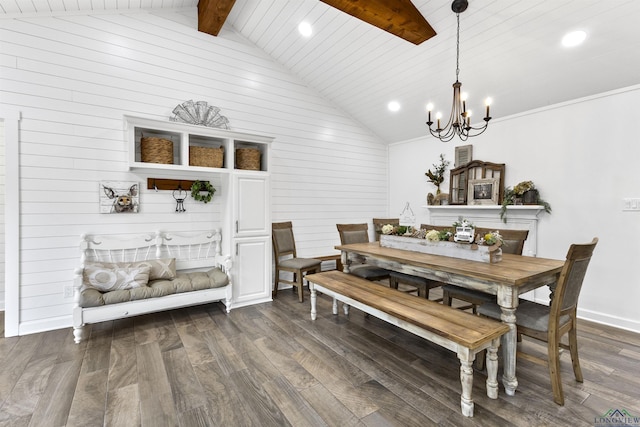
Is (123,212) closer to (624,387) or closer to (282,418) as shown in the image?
(282,418)

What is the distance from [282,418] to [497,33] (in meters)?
3.94

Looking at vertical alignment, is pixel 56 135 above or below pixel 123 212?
above

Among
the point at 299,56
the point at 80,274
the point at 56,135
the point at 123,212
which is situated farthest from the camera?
the point at 299,56

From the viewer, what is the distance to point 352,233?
423cm

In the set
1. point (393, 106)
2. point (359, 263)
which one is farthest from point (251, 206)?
point (393, 106)

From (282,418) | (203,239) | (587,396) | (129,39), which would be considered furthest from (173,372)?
(129,39)

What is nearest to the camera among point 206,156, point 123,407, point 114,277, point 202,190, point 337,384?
point 123,407

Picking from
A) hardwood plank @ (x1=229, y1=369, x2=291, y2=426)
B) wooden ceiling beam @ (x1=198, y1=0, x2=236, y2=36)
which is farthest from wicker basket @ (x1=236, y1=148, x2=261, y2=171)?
hardwood plank @ (x1=229, y1=369, x2=291, y2=426)

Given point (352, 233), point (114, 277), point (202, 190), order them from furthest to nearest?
point (352, 233), point (202, 190), point (114, 277)

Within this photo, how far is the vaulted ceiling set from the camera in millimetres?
2738

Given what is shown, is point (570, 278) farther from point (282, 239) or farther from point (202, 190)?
point (202, 190)

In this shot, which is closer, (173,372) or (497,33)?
(173,372)

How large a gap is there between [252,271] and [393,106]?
338 cm

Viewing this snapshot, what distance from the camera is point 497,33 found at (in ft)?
9.94
